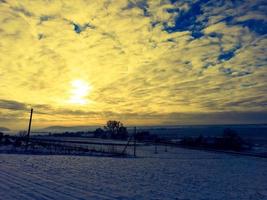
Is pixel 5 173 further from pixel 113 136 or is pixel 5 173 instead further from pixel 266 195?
pixel 113 136

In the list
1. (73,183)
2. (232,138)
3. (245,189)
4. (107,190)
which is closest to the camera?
(107,190)

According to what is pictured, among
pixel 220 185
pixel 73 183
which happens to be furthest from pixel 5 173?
pixel 220 185

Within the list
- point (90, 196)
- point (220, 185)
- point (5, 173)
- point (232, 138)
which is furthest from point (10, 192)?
point (232, 138)

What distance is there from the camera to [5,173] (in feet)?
43.5

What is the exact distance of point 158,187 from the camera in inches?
466

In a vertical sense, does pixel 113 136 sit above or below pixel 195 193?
above

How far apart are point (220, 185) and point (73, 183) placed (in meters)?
6.40

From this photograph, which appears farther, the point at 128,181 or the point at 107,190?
the point at 128,181

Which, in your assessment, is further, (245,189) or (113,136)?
(113,136)

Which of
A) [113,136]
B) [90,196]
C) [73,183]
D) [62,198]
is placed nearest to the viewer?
[62,198]

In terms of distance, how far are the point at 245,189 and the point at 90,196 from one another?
681 centimetres

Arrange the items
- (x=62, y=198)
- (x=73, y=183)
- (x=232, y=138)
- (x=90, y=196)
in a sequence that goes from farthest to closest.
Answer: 1. (x=232, y=138)
2. (x=73, y=183)
3. (x=90, y=196)
4. (x=62, y=198)

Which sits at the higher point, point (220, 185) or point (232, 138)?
point (232, 138)

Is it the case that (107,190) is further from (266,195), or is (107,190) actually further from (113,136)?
(113,136)
